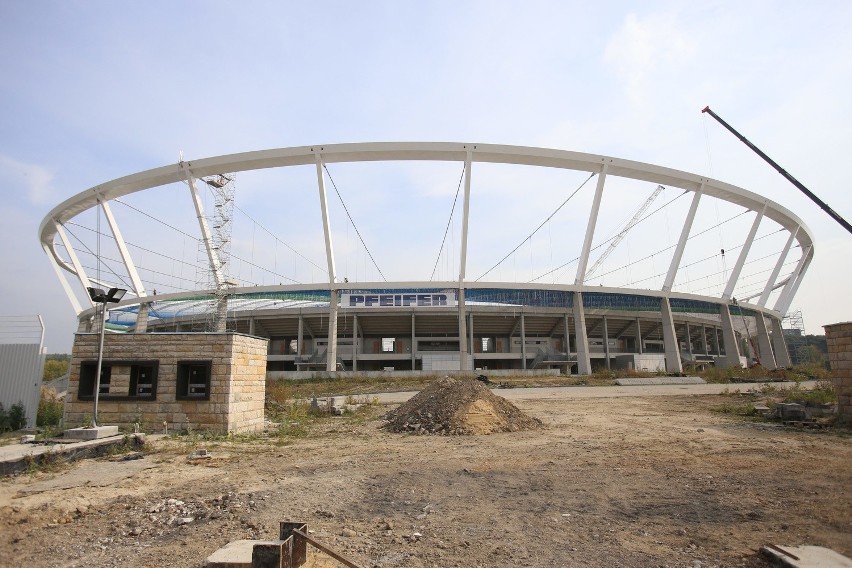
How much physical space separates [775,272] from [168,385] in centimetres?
6019

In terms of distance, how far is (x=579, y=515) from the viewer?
586 centimetres

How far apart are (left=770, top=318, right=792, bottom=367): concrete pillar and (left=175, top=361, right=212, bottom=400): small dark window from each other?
208 feet

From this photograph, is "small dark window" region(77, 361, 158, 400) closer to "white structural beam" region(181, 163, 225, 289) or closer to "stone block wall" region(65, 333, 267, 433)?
"stone block wall" region(65, 333, 267, 433)

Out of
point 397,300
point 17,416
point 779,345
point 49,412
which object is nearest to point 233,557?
point 17,416

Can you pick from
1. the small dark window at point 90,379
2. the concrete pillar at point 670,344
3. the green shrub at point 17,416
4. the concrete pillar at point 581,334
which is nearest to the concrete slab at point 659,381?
the concrete pillar at point 581,334

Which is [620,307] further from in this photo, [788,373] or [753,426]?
[753,426]

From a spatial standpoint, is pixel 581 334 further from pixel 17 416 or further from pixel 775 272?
pixel 17 416

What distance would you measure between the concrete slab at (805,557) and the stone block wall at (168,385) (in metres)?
11.8

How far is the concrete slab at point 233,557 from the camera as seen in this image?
403cm

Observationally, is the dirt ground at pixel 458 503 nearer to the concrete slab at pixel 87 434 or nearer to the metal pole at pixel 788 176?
the concrete slab at pixel 87 434

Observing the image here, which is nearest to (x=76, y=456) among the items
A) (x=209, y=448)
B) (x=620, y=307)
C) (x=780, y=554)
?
(x=209, y=448)

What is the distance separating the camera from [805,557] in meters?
4.09

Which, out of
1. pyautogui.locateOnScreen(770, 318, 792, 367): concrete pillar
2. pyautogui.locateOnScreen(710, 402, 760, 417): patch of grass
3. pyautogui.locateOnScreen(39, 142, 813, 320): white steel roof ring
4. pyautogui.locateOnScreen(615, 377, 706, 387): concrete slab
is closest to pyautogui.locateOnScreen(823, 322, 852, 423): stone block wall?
pyautogui.locateOnScreen(710, 402, 760, 417): patch of grass

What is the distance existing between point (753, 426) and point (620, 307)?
38516 millimetres
